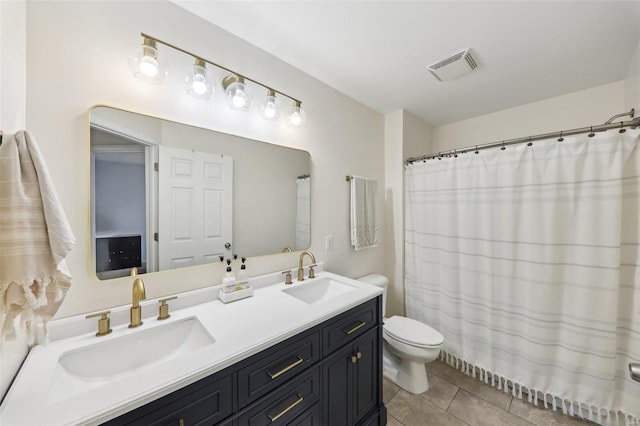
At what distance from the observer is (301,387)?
103 centimetres

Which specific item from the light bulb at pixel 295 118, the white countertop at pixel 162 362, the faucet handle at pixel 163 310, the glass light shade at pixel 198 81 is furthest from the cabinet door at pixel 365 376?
the glass light shade at pixel 198 81

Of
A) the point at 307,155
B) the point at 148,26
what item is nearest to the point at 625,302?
the point at 307,155

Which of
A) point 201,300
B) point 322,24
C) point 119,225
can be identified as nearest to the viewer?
point 119,225

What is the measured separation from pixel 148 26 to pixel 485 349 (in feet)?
9.97

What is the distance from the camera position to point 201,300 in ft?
4.11

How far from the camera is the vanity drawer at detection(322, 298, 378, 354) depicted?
116cm

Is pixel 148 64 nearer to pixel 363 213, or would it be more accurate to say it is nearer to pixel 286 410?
pixel 286 410

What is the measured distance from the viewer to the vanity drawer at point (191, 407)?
664 millimetres

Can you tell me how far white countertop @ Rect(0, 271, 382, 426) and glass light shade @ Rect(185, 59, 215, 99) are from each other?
106cm

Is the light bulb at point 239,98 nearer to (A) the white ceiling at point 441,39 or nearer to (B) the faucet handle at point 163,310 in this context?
(A) the white ceiling at point 441,39

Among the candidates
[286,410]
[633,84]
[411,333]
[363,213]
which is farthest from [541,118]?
[286,410]

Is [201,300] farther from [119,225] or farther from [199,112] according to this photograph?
[199,112]

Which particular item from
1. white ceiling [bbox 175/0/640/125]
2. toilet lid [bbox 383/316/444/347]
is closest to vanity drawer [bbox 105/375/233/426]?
toilet lid [bbox 383/316/444/347]

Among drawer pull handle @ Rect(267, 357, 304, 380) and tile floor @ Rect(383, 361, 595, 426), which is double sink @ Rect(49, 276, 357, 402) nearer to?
drawer pull handle @ Rect(267, 357, 304, 380)
